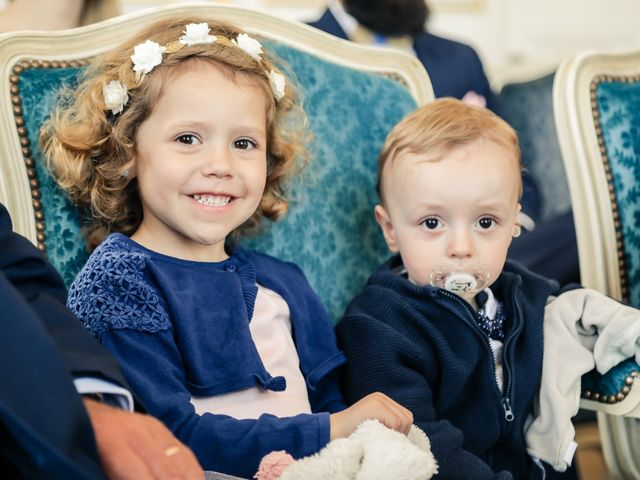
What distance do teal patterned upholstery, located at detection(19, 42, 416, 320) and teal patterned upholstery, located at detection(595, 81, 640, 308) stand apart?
18.1 inches

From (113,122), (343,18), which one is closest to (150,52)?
(113,122)

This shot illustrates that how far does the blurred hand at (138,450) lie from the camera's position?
97 cm

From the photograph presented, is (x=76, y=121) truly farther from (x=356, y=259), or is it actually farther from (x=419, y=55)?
(x=419, y=55)

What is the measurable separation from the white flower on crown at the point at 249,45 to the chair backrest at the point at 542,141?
199cm

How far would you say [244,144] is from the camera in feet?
4.98

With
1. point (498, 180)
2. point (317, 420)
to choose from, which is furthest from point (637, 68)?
point (317, 420)

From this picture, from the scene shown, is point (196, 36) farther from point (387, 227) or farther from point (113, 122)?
point (387, 227)

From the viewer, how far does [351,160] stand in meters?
1.82

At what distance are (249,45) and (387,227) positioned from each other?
1.41 ft

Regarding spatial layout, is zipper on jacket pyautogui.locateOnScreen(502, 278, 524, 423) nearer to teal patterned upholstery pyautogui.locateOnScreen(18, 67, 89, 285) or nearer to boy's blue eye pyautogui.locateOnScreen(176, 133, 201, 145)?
boy's blue eye pyautogui.locateOnScreen(176, 133, 201, 145)

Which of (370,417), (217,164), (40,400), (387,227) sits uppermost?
(217,164)

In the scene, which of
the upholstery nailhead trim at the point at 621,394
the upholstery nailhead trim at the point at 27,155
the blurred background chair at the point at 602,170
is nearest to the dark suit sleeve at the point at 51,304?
the upholstery nailhead trim at the point at 27,155

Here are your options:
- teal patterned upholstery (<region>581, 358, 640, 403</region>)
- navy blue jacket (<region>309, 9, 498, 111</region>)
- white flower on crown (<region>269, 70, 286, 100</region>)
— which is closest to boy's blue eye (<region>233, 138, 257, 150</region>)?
Result: white flower on crown (<region>269, 70, 286, 100</region>)

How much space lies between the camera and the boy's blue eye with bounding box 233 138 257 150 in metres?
1.51
